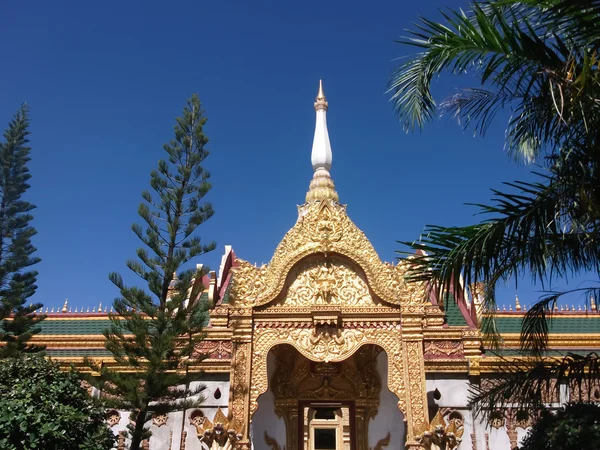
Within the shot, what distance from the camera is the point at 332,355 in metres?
9.43

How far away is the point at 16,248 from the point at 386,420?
10404mm

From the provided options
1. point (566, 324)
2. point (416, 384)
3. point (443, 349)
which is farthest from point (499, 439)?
point (566, 324)

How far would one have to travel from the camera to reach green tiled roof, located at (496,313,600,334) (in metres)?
12.5

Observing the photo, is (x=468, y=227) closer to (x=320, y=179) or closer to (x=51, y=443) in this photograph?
(x=51, y=443)

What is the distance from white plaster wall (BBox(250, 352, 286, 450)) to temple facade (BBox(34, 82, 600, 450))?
20mm

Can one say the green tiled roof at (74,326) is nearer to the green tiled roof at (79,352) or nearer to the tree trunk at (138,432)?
the green tiled roof at (79,352)

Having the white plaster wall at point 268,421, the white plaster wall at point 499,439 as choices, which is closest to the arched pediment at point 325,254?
the white plaster wall at point 268,421

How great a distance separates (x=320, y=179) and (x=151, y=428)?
28.8ft

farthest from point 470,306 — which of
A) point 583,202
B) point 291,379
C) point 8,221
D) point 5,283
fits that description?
point 8,221

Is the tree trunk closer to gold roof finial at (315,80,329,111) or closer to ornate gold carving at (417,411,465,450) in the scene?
ornate gold carving at (417,411,465,450)

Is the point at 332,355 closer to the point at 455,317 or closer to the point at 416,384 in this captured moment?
the point at 416,384

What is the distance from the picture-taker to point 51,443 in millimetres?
5652

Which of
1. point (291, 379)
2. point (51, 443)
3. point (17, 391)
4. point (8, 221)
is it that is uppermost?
point (8, 221)

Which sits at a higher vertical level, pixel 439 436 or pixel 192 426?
pixel 192 426
